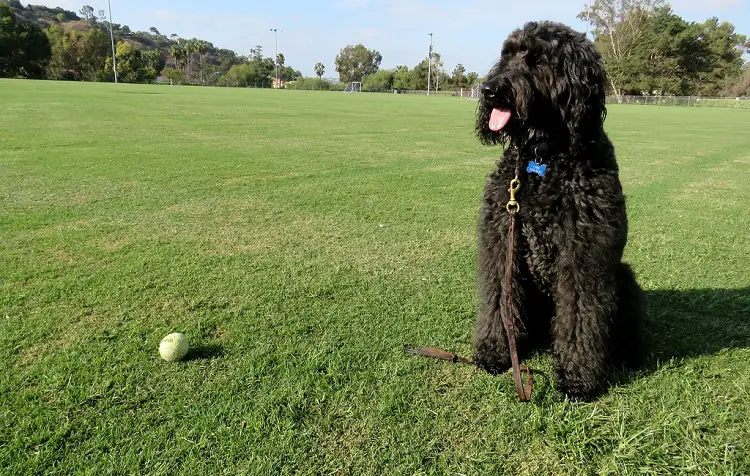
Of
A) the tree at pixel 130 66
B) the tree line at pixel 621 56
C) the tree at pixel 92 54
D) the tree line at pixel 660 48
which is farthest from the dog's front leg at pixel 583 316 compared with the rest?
the tree at pixel 92 54

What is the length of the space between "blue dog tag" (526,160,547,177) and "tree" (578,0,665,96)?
69661mm

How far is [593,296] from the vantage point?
2.61m

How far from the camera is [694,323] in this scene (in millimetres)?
3604

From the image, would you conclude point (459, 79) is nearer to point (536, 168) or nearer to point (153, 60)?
point (153, 60)

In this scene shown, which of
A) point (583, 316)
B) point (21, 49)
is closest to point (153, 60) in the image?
point (21, 49)

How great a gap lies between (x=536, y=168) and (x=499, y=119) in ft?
1.08

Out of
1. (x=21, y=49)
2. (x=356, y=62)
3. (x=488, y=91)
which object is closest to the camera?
(x=488, y=91)

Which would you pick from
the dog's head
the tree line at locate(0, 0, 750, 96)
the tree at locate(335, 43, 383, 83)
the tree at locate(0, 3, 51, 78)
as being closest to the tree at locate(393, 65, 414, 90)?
the tree line at locate(0, 0, 750, 96)

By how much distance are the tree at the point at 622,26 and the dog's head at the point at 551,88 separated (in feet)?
228

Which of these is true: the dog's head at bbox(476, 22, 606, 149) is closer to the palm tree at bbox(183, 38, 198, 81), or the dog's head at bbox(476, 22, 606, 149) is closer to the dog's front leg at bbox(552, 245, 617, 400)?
the dog's front leg at bbox(552, 245, 617, 400)

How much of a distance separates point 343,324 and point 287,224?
261 centimetres

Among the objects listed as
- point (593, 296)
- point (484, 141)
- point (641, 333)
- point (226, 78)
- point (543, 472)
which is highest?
point (226, 78)

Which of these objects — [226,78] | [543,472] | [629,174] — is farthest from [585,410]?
[226,78]

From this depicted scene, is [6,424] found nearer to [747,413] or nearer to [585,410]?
[585,410]
